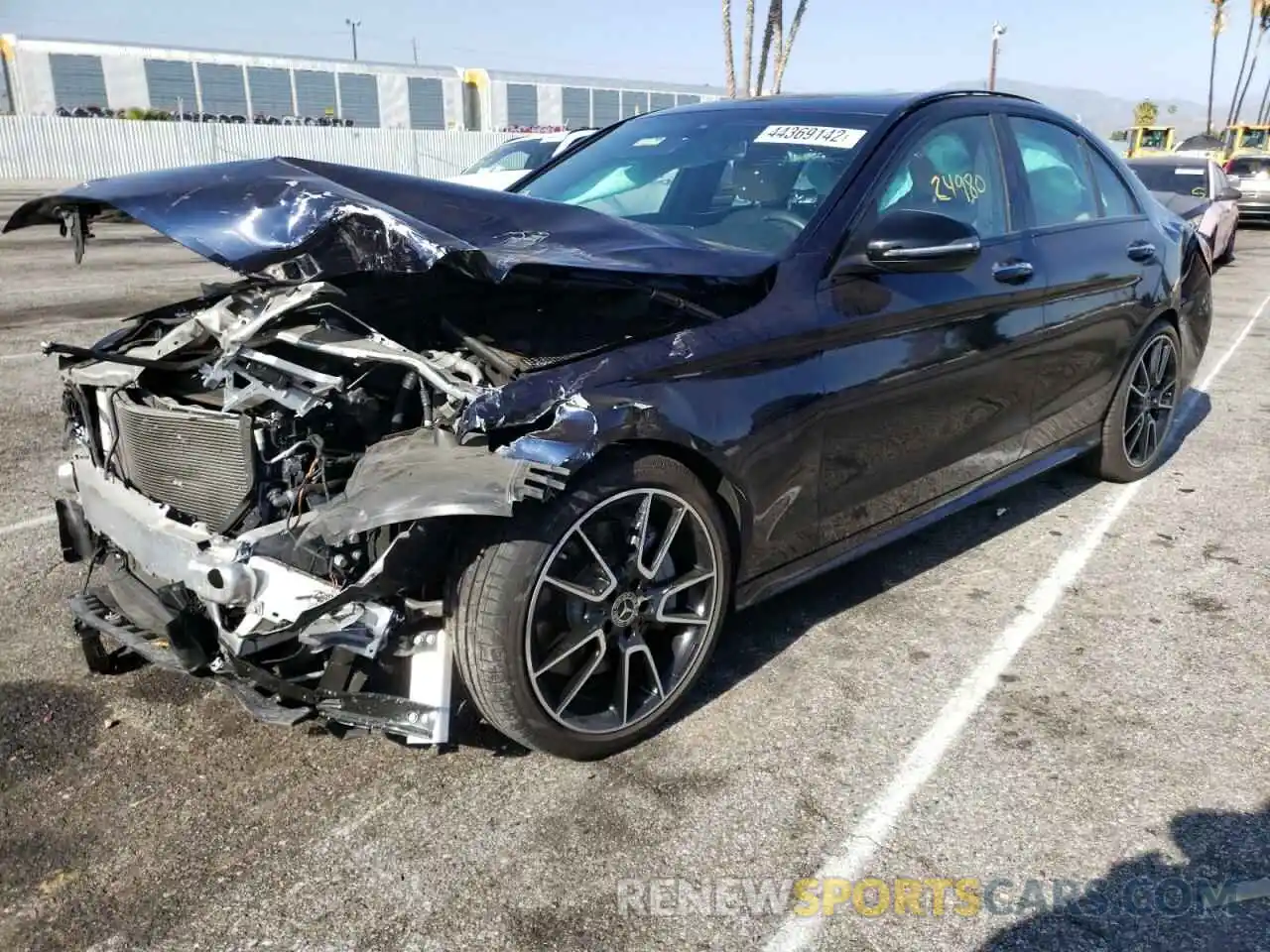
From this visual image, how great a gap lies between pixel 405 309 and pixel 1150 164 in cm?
1601

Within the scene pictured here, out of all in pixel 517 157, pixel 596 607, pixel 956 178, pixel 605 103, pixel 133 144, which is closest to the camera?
pixel 596 607

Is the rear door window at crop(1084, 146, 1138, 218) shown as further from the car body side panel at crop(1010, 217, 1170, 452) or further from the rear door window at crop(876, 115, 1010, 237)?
the rear door window at crop(876, 115, 1010, 237)

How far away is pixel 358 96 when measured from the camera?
45969 millimetres

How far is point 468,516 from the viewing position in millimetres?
2504

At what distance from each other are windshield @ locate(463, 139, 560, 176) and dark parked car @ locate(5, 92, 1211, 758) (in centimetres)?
1165

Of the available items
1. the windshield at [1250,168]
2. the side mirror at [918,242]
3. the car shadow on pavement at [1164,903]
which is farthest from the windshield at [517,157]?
the windshield at [1250,168]

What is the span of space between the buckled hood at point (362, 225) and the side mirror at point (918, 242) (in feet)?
1.16

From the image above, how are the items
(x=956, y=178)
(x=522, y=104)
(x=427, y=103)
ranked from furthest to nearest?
1. (x=522, y=104)
2. (x=427, y=103)
3. (x=956, y=178)

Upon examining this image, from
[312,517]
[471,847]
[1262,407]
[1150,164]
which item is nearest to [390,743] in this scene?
[471,847]

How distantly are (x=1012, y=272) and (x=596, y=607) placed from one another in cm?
219

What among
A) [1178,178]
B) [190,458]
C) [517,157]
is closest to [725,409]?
[190,458]

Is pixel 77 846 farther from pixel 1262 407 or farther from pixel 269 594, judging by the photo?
pixel 1262 407

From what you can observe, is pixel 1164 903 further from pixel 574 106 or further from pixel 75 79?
pixel 574 106

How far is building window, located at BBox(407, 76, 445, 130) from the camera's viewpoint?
151 ft
